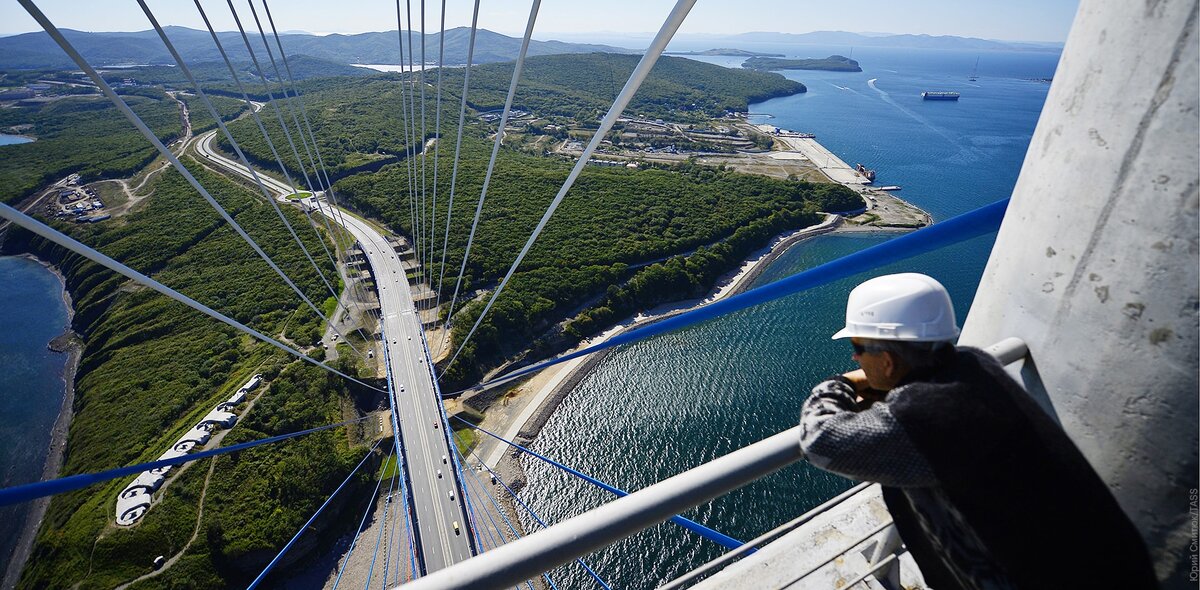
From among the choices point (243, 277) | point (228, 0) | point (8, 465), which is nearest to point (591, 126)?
point (243, 277)

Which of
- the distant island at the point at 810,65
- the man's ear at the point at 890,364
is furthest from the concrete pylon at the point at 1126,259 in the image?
the distant island at the point at 810,65

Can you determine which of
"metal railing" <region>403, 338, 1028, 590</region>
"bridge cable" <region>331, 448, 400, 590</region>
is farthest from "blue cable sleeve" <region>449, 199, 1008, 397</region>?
"bridge cable" <region>331, 448, 400, 590</region>

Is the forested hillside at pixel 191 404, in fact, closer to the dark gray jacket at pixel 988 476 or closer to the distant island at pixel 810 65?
the dark gray jacket at pixel 988 476

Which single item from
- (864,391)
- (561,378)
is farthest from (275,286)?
(864,391)

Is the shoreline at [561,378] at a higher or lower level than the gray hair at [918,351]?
lower

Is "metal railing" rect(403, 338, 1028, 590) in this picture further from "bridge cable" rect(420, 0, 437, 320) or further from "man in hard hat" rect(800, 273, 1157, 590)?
"bridge cable" rect(420, 0, 437, 320)

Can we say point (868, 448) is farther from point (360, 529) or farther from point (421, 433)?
point (421, 433)

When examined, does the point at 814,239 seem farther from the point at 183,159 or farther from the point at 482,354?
the point at 183,159
